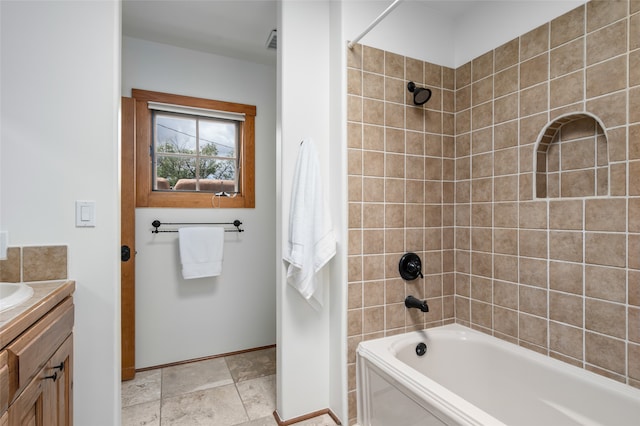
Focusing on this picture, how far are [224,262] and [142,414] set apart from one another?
1.15 metres

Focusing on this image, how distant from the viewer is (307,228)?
5.78 ft

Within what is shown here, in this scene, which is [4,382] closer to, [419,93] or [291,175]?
[291,175]

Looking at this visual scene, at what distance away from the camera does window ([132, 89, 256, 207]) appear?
2455mm

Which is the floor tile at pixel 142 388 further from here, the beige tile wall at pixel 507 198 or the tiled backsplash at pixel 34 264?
the beige tile wall at pixel 507 198

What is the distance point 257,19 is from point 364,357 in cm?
229

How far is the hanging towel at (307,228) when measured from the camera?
174 centimetres

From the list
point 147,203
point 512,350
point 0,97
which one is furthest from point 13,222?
point 512,350

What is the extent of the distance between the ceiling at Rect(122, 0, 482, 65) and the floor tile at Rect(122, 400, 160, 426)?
8.37 feet

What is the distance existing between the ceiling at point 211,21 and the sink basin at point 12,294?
181cm

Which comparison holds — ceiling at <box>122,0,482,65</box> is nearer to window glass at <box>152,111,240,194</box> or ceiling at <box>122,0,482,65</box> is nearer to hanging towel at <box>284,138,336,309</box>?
window glass at <box>152,111,240,194</box>

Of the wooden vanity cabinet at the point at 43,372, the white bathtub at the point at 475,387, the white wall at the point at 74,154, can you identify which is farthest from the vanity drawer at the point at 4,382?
the white bathtub at the point at 475,387

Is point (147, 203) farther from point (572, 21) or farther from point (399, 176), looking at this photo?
point (572, 21)

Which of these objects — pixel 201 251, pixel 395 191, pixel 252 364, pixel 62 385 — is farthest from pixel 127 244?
pixel 395 191

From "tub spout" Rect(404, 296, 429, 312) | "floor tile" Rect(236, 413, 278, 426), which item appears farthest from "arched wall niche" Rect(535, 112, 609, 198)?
"floor tile" Rect(236, 413, 278, 426)
